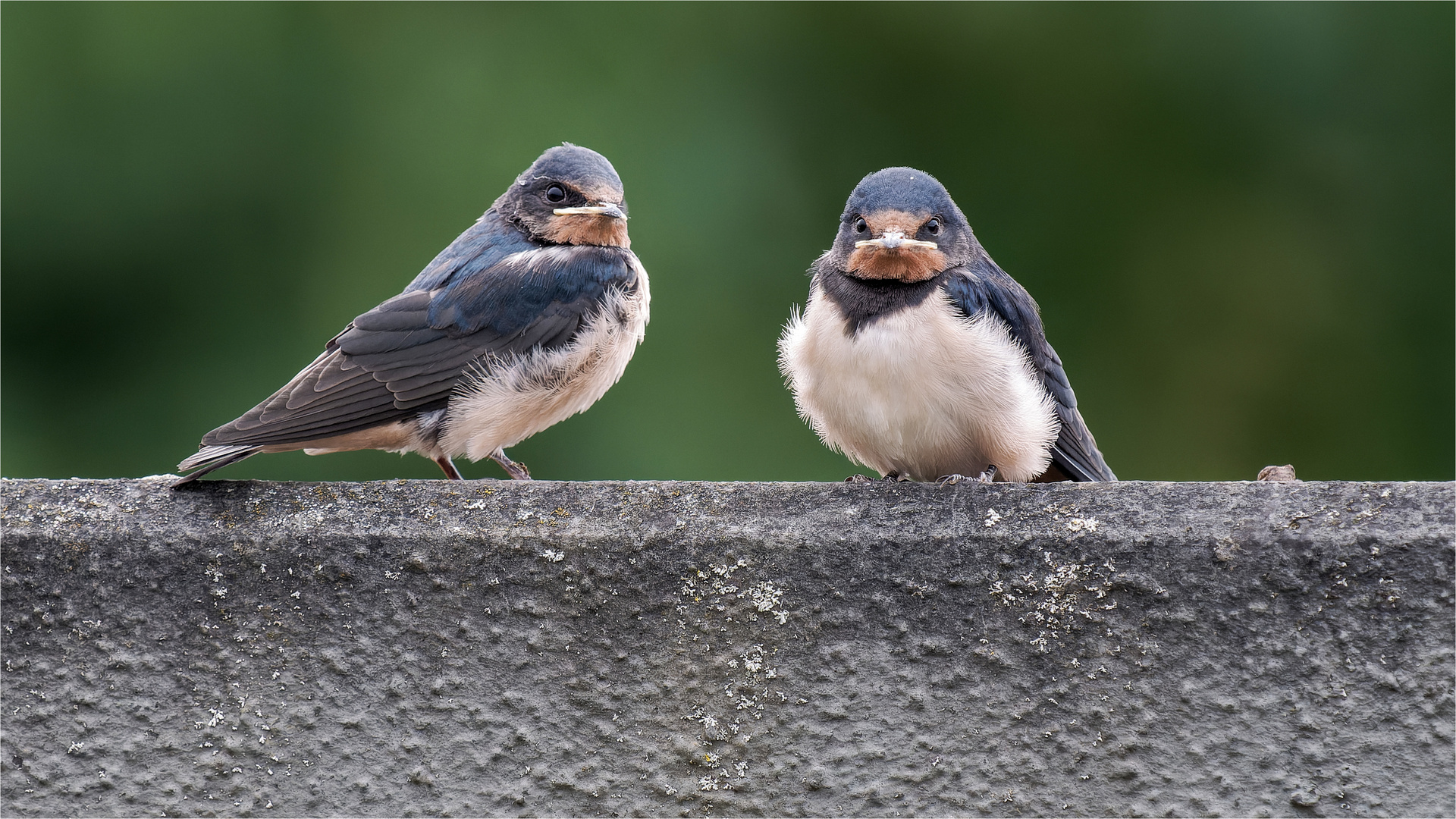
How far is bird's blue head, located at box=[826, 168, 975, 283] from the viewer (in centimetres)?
212

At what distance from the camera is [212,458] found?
1663 mm

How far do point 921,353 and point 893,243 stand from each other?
191mm

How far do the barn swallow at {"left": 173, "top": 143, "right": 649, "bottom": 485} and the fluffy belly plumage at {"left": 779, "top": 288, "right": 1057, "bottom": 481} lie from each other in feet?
1.82

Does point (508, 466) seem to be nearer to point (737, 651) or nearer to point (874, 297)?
point (874, 297)

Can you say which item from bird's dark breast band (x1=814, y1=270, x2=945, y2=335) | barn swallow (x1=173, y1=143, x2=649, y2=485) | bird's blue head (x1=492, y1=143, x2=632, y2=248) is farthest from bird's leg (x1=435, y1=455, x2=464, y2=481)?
bird's dark breast band (x1=814, y1=270, x2=945, y2=335)

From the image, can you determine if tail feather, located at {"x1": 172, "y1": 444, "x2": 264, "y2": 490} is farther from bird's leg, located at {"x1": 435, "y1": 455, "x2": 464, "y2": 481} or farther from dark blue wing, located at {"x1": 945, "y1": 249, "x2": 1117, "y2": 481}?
dark blue wing, located at {"x1": 945, "y1": 249, "x2": 1117, "y2": 481}

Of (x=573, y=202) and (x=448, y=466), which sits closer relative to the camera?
(x=448, y=466)

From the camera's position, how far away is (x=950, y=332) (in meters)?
2.04

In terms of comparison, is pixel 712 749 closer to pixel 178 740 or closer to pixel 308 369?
pixel 178 740

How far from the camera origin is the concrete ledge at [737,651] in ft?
4.28

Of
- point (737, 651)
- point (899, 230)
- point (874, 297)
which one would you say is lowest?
point (737, 651)

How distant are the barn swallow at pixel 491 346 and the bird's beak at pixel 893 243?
0.68 metres

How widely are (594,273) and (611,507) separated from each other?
1254 millimetres

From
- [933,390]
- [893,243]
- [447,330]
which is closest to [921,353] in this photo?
[933,390]
